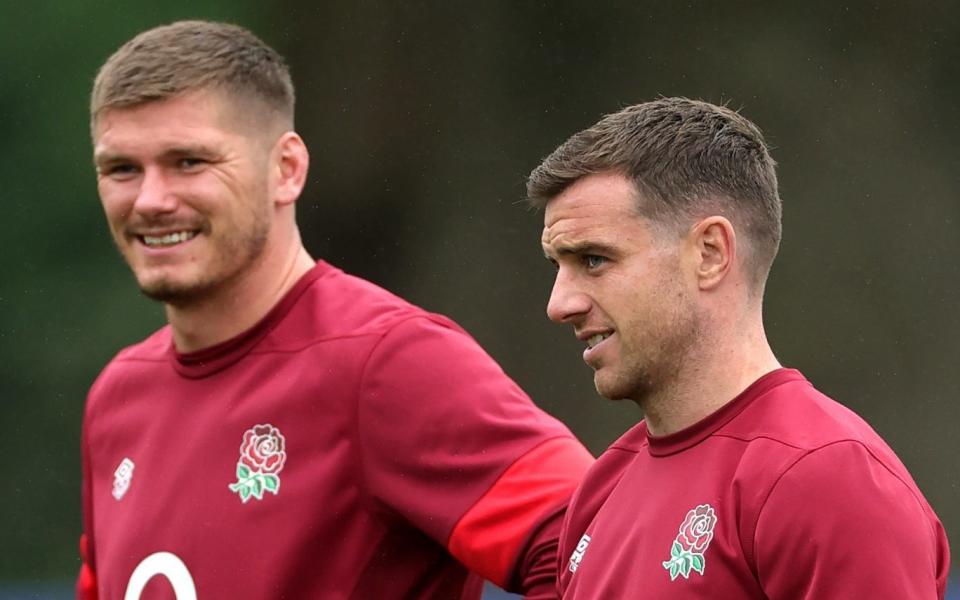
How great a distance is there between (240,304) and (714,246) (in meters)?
1.11

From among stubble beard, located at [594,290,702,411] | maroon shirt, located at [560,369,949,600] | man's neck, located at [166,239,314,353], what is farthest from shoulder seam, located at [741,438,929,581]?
man's neck, located at [166,239,314,353]

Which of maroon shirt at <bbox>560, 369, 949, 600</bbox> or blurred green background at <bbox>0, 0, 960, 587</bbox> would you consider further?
blurred green background at <bbox>0, 0, 960, 587</bbox>

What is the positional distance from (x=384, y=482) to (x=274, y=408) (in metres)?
0.27

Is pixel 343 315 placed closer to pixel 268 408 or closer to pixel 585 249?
pixel 268 408

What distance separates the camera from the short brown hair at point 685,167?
8.61 ft

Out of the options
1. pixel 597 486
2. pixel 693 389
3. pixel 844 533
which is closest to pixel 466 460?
pixel 597 486

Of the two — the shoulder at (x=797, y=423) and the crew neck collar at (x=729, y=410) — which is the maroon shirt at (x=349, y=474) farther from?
the shoulder at (x=797, y=423)

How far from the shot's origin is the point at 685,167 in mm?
2648

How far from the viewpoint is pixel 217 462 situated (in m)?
3.27

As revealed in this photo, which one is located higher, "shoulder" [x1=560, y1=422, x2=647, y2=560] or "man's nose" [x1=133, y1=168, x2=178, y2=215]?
"man's nose" [x1=133, y1=168, x2=178, y2=215]

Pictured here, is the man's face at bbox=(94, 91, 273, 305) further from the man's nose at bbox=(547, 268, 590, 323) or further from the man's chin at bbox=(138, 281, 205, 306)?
the man's nose at bbox=(547, 268, 590, 323)

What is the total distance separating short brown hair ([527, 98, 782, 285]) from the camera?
2.62m

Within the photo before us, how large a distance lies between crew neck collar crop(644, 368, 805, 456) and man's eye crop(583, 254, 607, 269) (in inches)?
10.7

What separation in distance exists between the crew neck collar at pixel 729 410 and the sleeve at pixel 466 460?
0.55 metres
